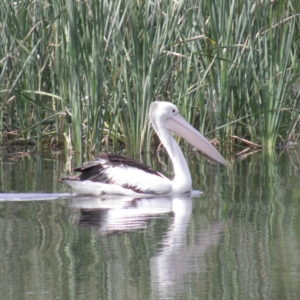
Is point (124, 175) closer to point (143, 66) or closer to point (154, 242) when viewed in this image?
point (143, 66)

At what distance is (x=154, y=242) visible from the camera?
16.1ft

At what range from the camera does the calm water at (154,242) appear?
394cm

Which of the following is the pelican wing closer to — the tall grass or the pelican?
the pelican

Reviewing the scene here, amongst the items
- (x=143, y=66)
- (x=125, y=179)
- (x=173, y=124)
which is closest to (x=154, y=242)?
(x=125, y=179)

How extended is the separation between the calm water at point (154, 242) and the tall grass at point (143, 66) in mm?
1332

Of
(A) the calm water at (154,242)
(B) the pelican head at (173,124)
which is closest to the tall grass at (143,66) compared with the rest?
(B) the pelican head at (173,124)

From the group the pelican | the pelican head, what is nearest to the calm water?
the pelican

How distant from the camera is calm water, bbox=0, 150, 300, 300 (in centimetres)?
394

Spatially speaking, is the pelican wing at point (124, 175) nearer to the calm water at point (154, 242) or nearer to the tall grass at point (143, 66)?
the calm water at point (154, 242)

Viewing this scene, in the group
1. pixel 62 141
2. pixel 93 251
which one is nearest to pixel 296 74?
pixel 62 141

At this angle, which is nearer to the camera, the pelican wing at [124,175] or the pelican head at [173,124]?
the pelican wing at [124,175]

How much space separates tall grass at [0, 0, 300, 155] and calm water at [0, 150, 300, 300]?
4.37 ft

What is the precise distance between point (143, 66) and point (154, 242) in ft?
13.2

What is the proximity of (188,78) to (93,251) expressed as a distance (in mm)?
4772
